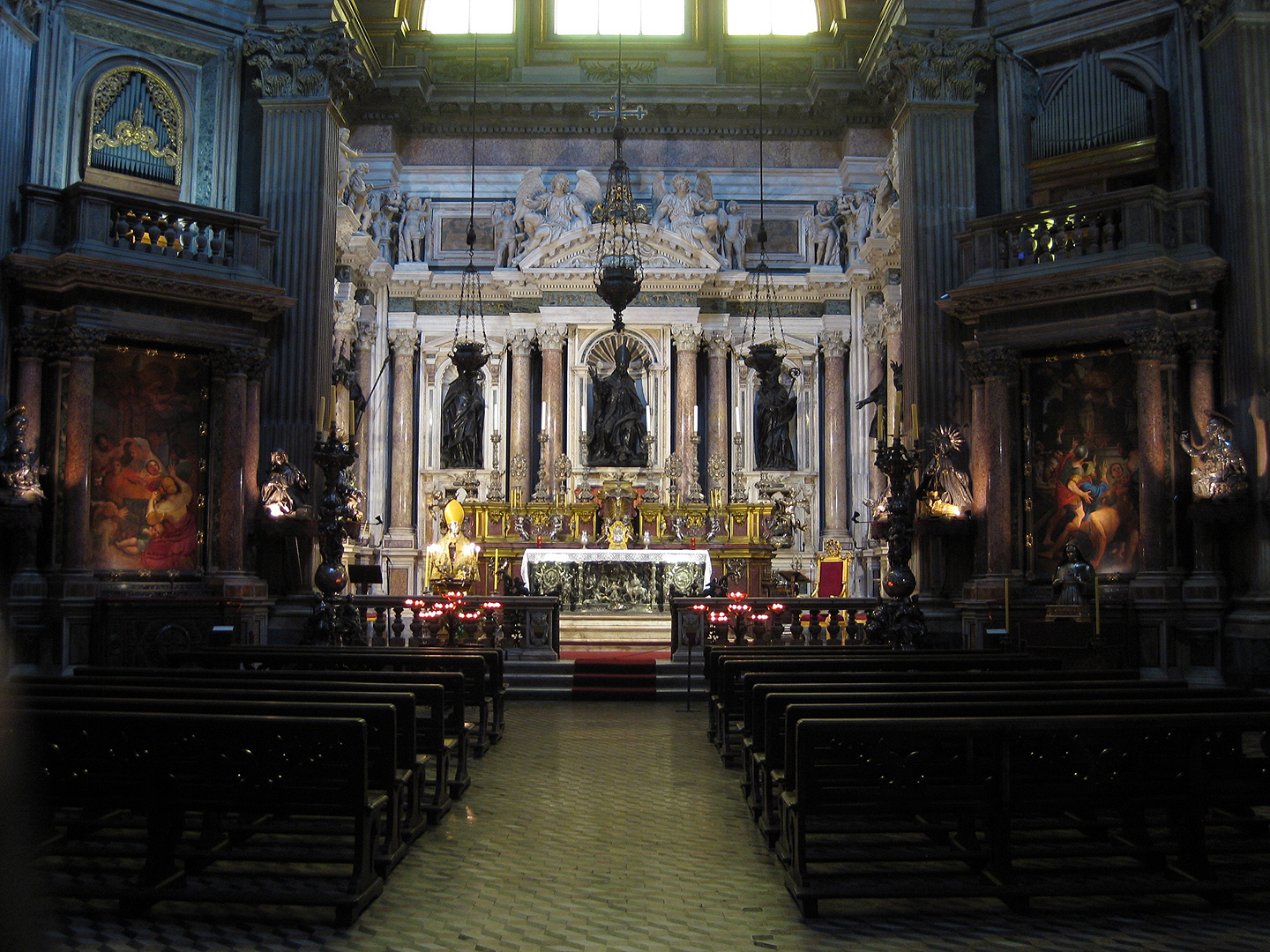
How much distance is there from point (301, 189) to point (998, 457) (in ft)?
35.2

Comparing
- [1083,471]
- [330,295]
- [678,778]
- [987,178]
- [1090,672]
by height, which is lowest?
[678,778]

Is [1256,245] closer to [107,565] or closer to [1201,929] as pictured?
[1201,929]

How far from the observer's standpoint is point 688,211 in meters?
24.8

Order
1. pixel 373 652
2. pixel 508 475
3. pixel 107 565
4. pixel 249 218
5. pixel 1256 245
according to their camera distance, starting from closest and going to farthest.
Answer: pixel 373 652, pixel 1256 245, pixel 107 565, pixel 249 218, pixel 508 475

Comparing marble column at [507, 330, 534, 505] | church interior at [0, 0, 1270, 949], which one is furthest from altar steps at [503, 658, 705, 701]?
marble column at [507, 330, 534, 505]

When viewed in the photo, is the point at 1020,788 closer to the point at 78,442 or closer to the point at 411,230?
the point at 78,442

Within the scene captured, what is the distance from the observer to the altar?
67.7 ft

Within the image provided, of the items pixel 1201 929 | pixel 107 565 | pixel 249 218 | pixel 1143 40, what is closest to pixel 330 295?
pixel 249 218

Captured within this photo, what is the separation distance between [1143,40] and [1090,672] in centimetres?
1204

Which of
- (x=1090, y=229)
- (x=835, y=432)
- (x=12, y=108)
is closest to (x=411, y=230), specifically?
(x=835, y=432)

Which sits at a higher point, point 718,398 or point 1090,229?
point 1090,229

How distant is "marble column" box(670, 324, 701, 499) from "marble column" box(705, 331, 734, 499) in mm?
687

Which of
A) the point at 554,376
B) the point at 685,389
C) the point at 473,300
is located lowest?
the point at 685,389

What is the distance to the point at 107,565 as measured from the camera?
14.6 metres
